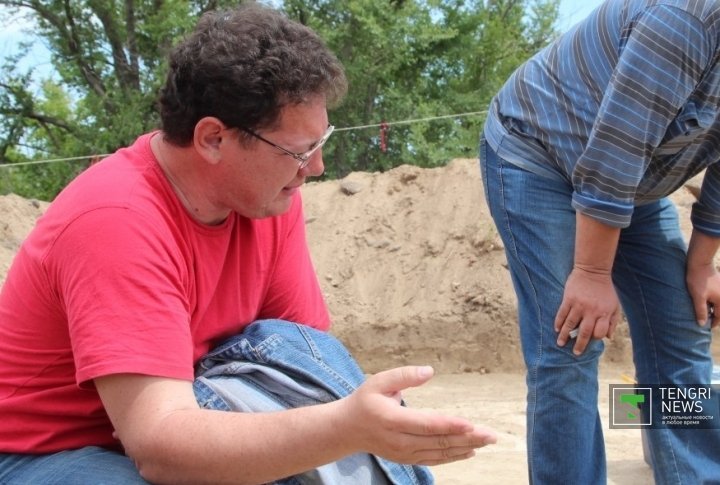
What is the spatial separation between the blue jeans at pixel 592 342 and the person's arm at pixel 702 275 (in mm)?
25

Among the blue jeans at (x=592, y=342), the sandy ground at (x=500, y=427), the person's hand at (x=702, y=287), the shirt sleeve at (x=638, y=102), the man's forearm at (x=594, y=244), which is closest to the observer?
the shirt sleeve at (x=638, y=102)

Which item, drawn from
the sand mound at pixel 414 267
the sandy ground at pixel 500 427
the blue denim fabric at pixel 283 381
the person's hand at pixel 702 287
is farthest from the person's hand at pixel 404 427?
the sand mound at pixel 414 267

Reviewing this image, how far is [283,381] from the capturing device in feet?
6.23

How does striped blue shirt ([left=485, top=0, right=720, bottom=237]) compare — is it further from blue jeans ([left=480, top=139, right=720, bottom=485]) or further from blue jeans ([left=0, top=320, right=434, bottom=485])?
blue jeans ([left=0, top=320, right=434, bottom=485])

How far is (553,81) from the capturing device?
8.25 ft

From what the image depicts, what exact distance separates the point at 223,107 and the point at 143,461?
733 mm

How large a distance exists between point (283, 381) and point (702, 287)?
4.77ft

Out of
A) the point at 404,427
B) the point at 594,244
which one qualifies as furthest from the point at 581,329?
the point at 404,427

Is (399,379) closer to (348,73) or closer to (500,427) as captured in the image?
(500,427)

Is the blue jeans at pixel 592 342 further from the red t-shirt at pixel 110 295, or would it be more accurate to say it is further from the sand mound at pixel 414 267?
the sand mound at pixel 414 267

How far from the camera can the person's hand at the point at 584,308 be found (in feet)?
7.90

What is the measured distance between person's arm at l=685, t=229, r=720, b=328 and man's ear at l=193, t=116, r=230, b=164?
1593 mm

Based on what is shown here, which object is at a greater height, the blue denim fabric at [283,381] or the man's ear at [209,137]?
the man's ear at [209,137]

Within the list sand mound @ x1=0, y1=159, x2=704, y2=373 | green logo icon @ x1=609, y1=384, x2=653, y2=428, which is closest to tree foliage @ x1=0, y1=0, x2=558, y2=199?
sand mound @ x1=0, y1=159, x2=704, y2=373
